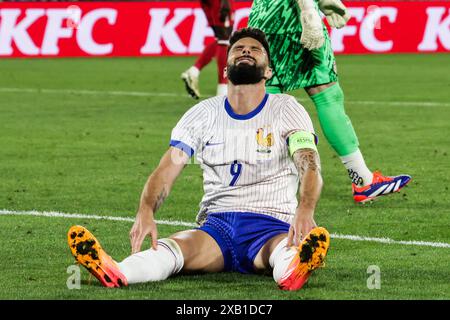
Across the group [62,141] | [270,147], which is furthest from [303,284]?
[62,141]

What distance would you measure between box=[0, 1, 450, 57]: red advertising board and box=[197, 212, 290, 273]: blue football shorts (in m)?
20.1

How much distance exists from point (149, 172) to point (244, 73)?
4.84 meters

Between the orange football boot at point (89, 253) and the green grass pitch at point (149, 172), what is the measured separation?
0.34 feet

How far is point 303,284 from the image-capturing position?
6641mm

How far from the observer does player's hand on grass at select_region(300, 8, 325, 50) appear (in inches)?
375

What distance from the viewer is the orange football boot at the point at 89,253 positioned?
643cm

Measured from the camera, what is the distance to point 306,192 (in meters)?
6.67

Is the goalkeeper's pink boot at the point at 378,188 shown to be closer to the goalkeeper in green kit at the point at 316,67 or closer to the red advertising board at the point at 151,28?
the goalkeeper in green kit at the point at 316,67

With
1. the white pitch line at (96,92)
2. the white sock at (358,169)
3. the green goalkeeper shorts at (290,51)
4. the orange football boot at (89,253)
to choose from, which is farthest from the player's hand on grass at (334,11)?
the white pitch line at (96,92)

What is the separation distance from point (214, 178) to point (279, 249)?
667 mm

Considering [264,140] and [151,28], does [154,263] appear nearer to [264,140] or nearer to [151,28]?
[264,140]

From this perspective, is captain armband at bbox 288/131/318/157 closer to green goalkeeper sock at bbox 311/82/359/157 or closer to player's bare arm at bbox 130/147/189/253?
player's bare arm at bbox 130/147/189/253

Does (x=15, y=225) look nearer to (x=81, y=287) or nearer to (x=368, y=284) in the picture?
(x=81, y=287)

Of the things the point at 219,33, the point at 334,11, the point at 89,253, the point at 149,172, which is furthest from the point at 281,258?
the point at 219,33
